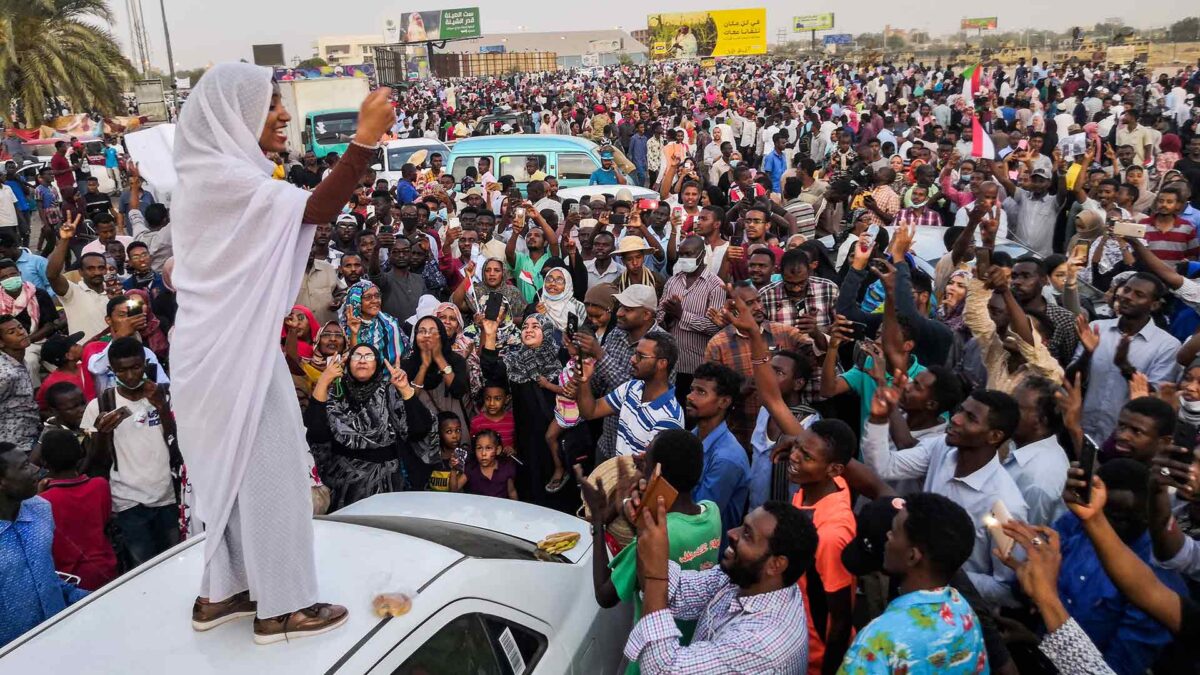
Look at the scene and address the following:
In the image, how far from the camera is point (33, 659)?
7.88 feet

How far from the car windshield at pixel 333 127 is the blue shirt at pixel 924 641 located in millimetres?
19279

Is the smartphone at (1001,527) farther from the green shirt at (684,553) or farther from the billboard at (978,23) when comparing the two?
the billboard at (978,23)

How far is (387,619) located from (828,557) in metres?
1.52

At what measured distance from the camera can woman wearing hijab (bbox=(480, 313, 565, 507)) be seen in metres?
5.39

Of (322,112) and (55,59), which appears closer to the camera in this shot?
(322,112)

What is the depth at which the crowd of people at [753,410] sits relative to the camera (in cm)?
271

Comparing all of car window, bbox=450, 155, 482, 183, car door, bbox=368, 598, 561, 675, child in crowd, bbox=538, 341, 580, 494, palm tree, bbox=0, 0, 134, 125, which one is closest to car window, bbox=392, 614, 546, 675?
car door, bbox=368, 598, 561, 675

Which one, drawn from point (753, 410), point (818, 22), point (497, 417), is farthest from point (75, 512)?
point (818, 22)

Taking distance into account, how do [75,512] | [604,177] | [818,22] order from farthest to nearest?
[818,22], [604,177], [75,512]

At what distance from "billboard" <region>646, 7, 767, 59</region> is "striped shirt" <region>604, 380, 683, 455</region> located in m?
54.0

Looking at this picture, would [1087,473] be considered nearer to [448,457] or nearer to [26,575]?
[448,457]

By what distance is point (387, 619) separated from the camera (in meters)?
2.58

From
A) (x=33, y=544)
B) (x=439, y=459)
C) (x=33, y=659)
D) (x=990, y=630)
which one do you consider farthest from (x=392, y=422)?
(x=990, y=630)

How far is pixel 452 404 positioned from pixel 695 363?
1.66 metres
